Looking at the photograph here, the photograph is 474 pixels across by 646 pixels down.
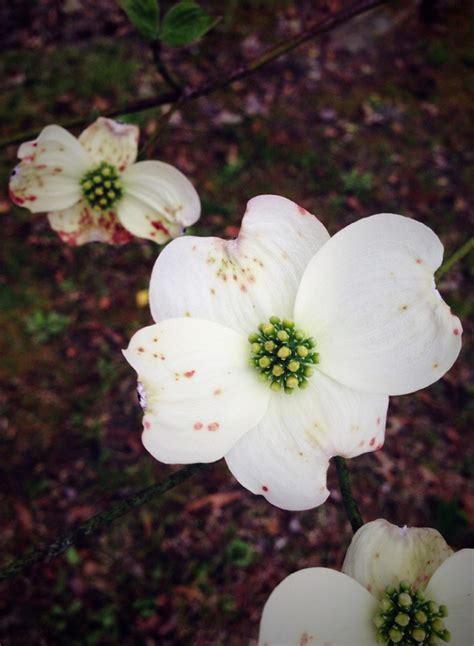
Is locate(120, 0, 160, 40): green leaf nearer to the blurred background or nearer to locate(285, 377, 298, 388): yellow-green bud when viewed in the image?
locate(285, 377, 298, 388): yellow-green bud

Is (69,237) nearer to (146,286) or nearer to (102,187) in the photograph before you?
(102,187)

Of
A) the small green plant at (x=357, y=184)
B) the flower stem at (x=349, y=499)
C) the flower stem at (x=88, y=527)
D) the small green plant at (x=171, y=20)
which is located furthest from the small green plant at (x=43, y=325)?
the flower stem at (x=349, y=499)

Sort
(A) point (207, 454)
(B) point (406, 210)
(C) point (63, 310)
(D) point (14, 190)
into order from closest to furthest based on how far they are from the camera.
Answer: (A) point (207, 454) < (D) point (14, 190) < (C) point (63, 310) < (B) point (406, 210)

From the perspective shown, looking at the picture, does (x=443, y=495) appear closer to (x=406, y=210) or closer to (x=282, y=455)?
(x=406, y=210)

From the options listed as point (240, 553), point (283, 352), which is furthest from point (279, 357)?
point (240, 553)

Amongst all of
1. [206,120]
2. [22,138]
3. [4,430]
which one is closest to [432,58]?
[206,120]

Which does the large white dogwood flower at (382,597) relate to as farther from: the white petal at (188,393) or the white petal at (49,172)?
the white petal at (49,172)

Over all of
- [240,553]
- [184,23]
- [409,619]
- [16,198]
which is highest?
[184,23]
